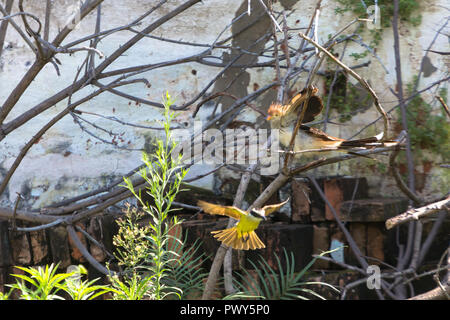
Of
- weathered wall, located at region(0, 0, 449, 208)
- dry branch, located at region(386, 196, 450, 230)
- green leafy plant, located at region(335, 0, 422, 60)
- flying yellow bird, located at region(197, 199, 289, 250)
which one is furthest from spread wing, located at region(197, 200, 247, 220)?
green leafy plant, located at region(335, 0, 422, 60)

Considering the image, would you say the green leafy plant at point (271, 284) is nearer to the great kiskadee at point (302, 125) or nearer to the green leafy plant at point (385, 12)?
the great kiskadee at point (302, 125)

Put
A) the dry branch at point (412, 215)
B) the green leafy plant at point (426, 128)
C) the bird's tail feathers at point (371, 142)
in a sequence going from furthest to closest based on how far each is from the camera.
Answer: the green leafy plant at point (426, 128) → the bird's tail feathers at point (371, 142) → the dry branch at point (412, 215)

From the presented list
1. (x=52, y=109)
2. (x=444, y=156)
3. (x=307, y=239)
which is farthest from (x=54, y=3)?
(x=444, y=156)

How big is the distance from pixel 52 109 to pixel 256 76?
1.35 m

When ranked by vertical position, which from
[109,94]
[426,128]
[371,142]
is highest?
[109,94]

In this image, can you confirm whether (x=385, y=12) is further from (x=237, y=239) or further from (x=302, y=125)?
(x=237, y=239)

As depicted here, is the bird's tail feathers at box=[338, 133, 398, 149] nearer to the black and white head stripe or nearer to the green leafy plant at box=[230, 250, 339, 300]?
the black and white head stripe

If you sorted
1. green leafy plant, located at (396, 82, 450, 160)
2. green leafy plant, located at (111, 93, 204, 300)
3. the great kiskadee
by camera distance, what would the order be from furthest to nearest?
1. green leafy plant, located at (396, 82, 450, 160)
2. the great kiskadee
3. green leafy plant, located at (111, 93, 204, 300)

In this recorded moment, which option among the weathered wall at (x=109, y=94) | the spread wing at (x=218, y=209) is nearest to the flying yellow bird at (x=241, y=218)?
the spread wing at (x=218, y=209)

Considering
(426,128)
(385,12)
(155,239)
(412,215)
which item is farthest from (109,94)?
(412,215)

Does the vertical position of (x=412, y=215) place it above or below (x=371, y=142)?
below

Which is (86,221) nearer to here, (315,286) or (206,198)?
(206,198)

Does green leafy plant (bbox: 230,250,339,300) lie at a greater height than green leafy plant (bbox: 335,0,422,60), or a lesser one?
lesser

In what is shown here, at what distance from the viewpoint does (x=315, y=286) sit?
8.38ft
